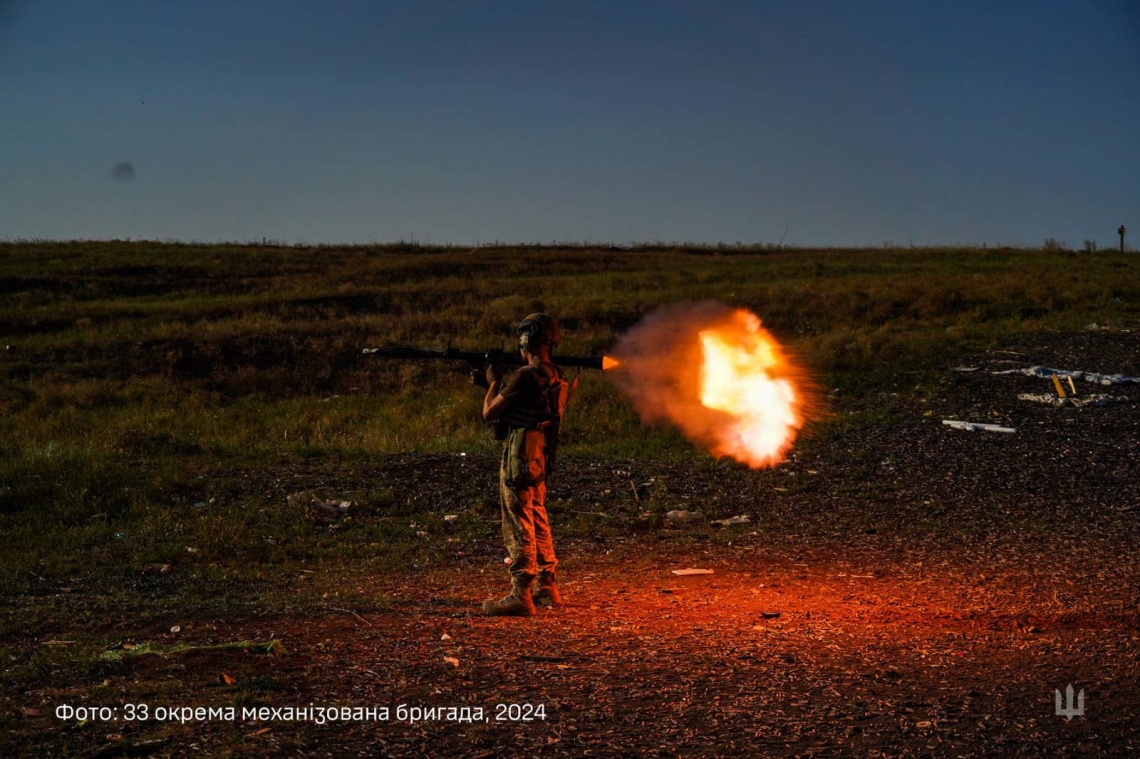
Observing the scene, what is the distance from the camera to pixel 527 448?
23.9 feet

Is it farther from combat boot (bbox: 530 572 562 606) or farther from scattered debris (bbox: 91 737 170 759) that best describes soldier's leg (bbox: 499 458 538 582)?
scattered debris (bbox: 91 737 170 759)

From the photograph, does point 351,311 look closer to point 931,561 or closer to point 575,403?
point 575,403

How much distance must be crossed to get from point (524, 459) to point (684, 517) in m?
4.37

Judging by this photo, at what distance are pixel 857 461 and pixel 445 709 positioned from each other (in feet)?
30.7

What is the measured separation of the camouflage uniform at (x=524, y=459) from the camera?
730 cm

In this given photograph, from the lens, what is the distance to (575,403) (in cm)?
1734

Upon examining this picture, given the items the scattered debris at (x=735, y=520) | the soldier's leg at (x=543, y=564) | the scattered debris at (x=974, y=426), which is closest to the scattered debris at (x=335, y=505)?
the scattered debris at (x=735, y=520)

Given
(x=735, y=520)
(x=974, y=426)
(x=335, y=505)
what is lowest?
(x=735, y=520)

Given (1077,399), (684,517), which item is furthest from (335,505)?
(1077,399)

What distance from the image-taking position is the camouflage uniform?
7301 mm

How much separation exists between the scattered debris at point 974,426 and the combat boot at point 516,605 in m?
9.48

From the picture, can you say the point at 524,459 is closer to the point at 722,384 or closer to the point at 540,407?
the point at 540,407

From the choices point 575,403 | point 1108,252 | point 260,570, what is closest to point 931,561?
point 260,570

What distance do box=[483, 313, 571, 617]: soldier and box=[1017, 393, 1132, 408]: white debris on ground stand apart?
11204 mm
